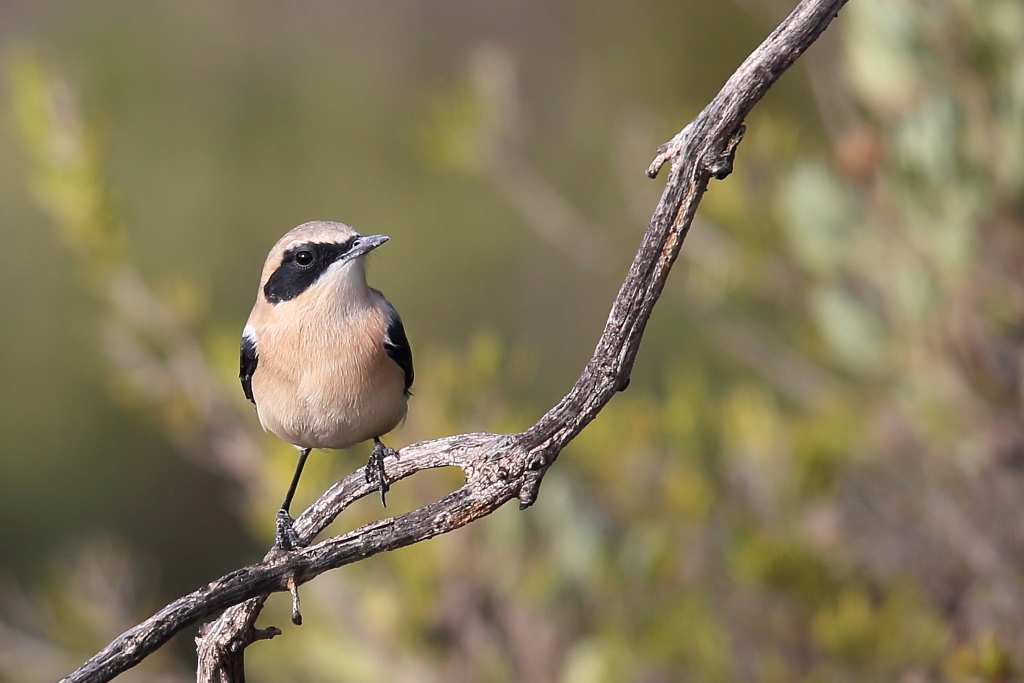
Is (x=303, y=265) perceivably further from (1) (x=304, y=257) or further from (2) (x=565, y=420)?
(2) (x=565, y=420)

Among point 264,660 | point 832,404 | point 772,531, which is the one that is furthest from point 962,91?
point 264,660

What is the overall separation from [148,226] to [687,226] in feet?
19.1

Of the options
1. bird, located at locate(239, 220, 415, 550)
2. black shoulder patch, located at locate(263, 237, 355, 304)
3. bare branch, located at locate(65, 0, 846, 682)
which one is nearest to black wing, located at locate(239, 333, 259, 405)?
bird, located at locate(239, 220, 415, 550)

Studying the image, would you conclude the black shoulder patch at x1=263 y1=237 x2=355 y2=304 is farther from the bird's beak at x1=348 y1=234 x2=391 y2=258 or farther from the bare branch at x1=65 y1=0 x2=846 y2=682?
the bare branch at x1=65 y1=0 x2=846 y2=682

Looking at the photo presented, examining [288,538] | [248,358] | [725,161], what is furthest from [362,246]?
[725,161]

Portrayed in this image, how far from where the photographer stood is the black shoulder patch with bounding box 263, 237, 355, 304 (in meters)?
1.97

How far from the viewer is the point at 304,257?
6.53 feet

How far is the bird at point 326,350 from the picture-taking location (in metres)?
1.84

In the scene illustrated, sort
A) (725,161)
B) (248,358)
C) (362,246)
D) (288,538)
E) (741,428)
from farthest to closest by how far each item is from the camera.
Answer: (741,428)
(248,358)
(362,246)
(288,538)
(725,161)

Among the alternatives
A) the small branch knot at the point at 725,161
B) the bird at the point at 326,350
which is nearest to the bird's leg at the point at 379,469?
the bird at the point at 326,350

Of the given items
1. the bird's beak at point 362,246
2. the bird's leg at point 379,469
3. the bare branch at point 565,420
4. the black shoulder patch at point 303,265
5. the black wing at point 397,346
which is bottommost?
the bare branch at point 565,420

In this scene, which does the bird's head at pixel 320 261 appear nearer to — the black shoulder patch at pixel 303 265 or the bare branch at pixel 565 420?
the black shoulder patch at pixel 303 265

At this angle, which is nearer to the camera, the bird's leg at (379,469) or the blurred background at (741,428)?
the bird's leg at (379,469)

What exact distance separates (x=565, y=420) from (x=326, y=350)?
638 mm
